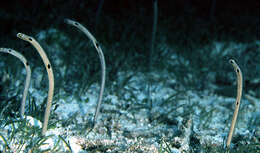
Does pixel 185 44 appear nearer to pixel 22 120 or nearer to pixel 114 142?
pixel 114 142

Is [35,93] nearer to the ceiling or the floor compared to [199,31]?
nearer to the floor

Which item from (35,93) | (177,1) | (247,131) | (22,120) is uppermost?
(177,1)

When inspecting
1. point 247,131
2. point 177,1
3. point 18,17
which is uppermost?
point 177,1

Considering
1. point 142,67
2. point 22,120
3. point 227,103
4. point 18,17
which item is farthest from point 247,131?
point 18,17

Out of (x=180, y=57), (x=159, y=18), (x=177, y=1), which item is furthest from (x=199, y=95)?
(x=177, y=1)

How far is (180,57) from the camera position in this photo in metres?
4.43

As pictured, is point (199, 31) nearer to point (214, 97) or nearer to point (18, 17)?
point (214, 97)

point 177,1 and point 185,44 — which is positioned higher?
point 177,1

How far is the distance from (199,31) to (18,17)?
11.4ft

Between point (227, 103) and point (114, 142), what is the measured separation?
1.69m

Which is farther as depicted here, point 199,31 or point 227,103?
point 199,31

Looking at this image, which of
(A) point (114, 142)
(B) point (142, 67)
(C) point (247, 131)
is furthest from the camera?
(B) point (142, 67)

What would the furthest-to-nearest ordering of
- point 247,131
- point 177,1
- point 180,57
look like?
point 177,1, point 180,57, point 247,131

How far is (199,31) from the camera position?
529 cm
